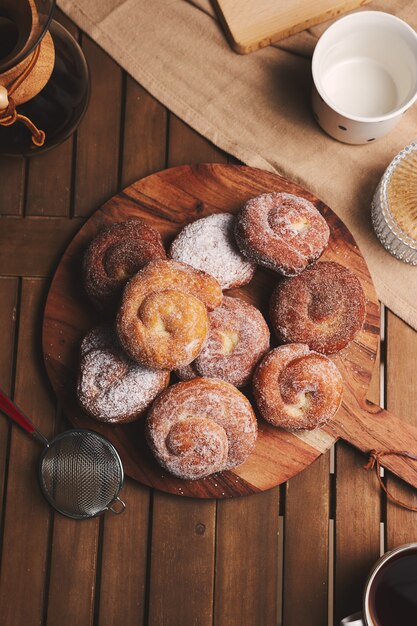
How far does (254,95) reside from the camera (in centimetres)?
134

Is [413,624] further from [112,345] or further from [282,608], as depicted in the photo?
[112,345]

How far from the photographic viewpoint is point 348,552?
4.09 ft

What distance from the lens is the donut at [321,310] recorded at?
1.18 meters

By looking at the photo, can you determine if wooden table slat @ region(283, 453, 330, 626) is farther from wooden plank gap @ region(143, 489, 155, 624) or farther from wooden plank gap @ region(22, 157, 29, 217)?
wooden plank gap @ region(22, 157, 29, 217)

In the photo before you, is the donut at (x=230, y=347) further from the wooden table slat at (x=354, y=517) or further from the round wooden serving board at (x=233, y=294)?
the wooden table slat at (x=354, y=517)

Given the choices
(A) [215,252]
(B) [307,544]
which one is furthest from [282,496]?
(A) [215,252]

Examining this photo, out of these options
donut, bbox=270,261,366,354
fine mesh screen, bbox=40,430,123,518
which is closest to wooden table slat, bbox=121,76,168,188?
donut, bbox=270,261,366,354

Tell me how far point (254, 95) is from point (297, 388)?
572mm

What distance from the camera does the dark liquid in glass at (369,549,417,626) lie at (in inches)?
44.5

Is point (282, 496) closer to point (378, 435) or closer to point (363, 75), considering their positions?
point (378, 435)

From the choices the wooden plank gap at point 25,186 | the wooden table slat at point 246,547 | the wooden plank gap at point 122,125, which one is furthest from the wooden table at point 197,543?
the wooden plank gap at point 122,125

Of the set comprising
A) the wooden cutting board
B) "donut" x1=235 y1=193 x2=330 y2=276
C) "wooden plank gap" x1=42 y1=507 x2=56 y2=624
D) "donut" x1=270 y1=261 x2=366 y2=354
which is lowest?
"wooden plank gap" x1=42 y1=507 x2=56 y2=624

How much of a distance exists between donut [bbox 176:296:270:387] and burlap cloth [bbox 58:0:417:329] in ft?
0.88

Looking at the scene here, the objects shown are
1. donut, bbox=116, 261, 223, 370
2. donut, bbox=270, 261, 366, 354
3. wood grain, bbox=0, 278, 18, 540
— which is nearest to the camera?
donut, bbox=116, 261, 223, 370
